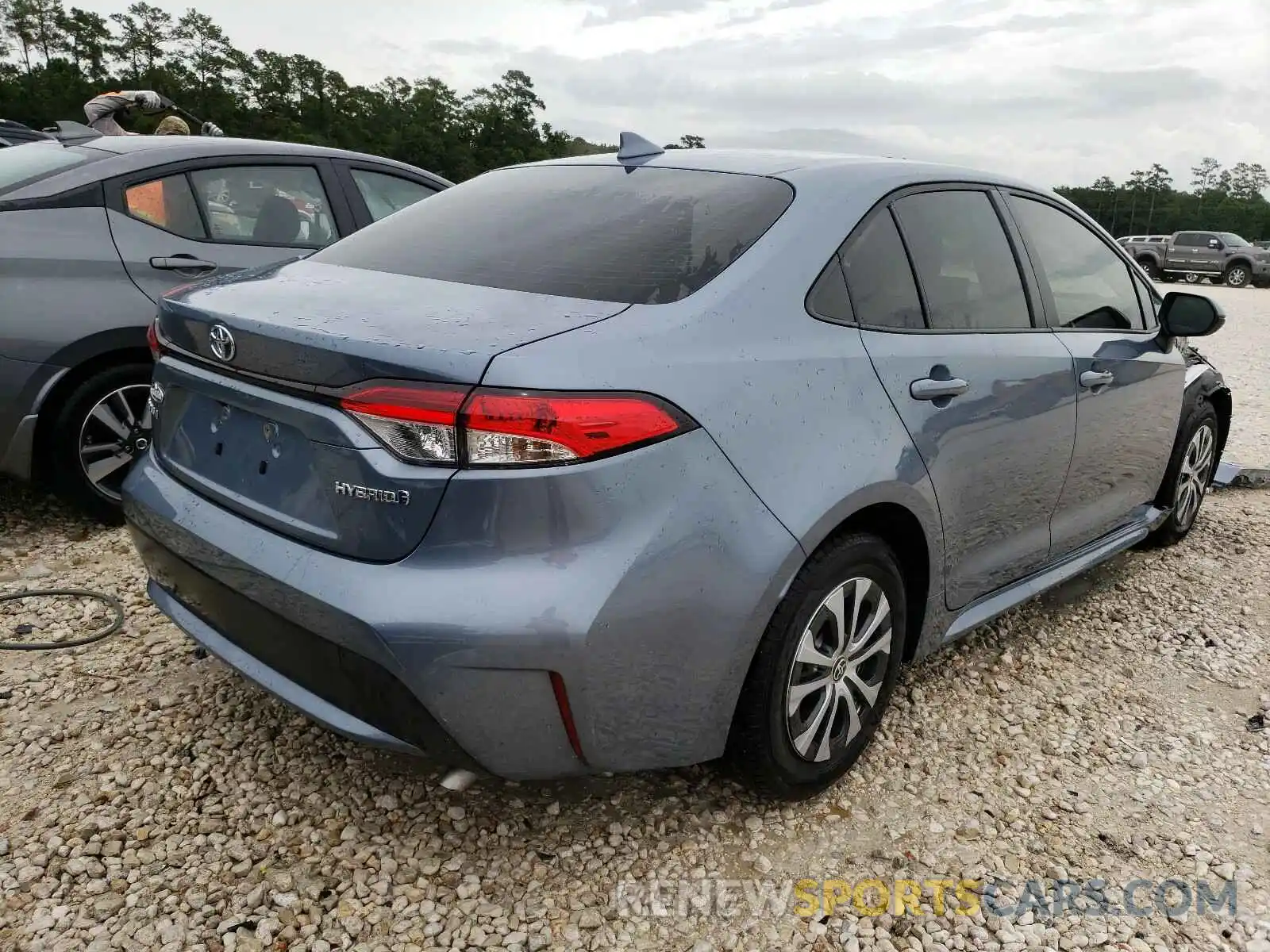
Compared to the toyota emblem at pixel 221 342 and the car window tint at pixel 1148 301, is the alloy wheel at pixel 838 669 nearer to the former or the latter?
the toyota emblem at pixel 221 342

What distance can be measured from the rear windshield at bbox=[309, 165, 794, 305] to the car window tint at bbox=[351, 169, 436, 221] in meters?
2.27

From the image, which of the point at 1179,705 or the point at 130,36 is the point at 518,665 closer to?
the point at 1179,705

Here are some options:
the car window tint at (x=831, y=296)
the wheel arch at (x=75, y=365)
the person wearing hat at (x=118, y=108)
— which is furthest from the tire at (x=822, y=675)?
the person wearing hat at (x=118, y=108)

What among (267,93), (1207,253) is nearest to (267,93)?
(267,93)

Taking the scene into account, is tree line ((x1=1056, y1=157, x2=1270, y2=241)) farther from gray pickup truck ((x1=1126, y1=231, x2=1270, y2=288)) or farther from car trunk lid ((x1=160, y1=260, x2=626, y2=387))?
car trunk lid ((x1=160, y1=260, x2=626, y2=387))

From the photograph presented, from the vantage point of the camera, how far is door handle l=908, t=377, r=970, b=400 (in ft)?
7.91

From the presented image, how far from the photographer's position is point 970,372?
262 centimetres

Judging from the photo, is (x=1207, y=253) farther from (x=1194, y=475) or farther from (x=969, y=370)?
(x=969, y=370)

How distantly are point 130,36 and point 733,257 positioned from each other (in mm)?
70100

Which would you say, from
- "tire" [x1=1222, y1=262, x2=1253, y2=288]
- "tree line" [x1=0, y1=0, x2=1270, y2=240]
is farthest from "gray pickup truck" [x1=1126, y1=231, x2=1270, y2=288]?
"tree line" [x1=0, y1=0, x2=1270, y2=240]

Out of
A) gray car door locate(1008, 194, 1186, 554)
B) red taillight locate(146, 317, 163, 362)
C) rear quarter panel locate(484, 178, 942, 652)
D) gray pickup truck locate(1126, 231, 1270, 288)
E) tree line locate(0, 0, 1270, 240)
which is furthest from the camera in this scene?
tree line locate(0, 0, 1270, 240)

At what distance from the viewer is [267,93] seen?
58.5m

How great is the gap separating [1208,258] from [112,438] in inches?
1234

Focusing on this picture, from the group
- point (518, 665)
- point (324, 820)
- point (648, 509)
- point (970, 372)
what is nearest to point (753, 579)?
point (648, 509)
